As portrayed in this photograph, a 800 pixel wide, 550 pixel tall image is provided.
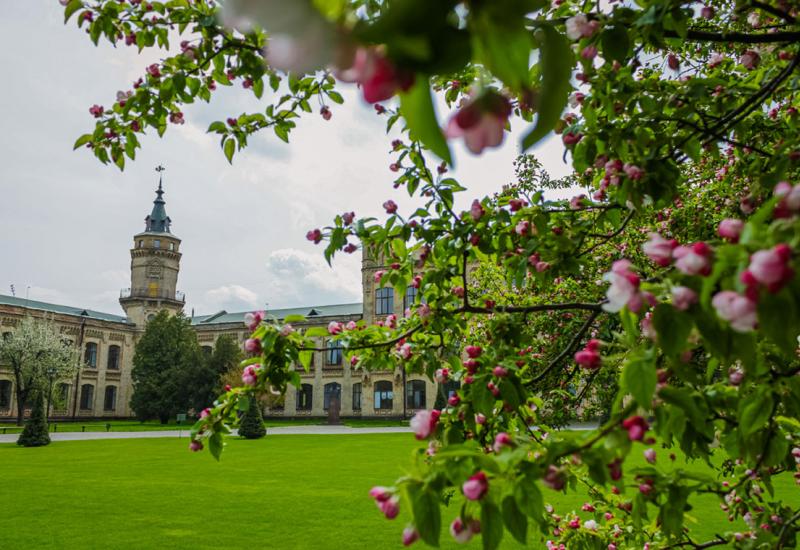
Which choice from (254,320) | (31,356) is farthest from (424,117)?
(31,356)

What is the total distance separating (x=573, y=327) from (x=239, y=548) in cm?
504

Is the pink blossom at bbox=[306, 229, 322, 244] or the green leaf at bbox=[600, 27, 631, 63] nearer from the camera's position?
the green leaf at bbox=[600, 27, 631, 63]

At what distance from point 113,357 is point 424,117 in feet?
168

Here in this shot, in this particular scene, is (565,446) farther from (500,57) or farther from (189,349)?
(189,349)

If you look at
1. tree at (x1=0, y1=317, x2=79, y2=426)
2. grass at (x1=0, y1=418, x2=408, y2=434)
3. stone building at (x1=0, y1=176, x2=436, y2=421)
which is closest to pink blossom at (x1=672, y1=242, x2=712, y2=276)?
grass at (x1=0, y1=418, x2=408, y2=434)

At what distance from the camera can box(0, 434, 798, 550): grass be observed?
25.3ft

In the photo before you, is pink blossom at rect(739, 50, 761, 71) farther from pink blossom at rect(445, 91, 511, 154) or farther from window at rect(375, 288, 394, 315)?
window at rect(375, 288, 394, 315)

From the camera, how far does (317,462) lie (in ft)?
52.6

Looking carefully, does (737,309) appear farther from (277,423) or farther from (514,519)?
(277,423)

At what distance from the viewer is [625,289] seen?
126 cm

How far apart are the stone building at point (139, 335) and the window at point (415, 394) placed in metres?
0.07

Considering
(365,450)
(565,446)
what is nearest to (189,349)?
(365,450)

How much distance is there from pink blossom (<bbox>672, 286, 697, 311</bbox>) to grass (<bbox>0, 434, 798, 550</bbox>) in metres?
3.99

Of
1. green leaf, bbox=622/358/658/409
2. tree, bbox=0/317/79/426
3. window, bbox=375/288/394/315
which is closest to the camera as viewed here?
green leaf, bbox=622/358/658/409
